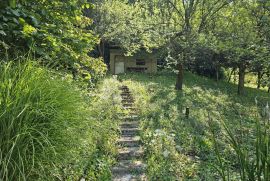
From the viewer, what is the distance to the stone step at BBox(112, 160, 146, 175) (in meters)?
5.17

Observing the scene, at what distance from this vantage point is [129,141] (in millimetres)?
6680

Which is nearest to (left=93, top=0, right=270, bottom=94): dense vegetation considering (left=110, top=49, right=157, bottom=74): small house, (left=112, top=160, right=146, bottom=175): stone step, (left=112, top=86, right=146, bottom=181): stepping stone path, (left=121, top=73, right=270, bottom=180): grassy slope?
(left=121, top=73, right=270, bottom=180): grassy slope

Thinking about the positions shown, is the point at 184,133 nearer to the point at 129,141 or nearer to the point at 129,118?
the point at 129,141

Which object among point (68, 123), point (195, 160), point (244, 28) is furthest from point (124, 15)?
point (68, 123)

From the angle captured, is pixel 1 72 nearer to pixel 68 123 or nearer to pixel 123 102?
pixel 68 123

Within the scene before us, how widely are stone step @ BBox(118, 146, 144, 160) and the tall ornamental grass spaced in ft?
12.2

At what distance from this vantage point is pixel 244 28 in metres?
14.1

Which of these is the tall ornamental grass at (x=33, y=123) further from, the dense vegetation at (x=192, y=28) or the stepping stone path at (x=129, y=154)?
the dense vegetation at (x=192, y=28)

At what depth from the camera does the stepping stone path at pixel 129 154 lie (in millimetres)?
5039

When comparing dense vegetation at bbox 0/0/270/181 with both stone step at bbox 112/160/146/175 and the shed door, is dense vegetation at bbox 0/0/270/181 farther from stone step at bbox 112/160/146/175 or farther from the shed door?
the shed door

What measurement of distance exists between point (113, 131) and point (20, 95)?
5082 mm

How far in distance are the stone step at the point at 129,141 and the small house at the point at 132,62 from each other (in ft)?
55.3

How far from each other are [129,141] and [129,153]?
0.71 meters

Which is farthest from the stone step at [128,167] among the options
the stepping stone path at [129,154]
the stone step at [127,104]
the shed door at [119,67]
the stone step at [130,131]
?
the shed door at [119,67]
